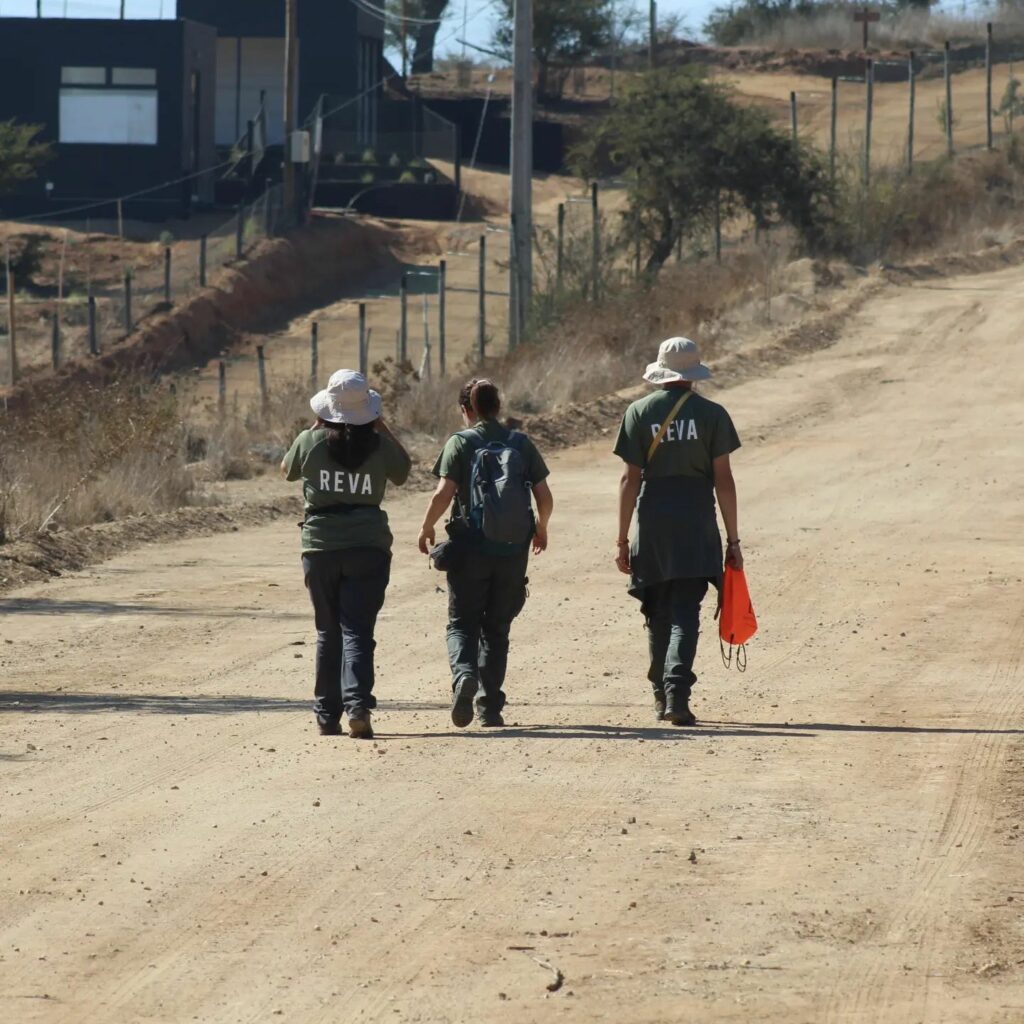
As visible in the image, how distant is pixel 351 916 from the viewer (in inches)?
224

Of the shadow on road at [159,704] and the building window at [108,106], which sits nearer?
the shadow on road at [159,704]

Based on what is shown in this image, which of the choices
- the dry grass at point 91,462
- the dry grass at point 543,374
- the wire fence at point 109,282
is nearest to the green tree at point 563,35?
the wire fence at point 109,282

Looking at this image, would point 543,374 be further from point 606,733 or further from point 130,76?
point 130,76

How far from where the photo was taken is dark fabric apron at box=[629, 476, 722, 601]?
8.70 meters

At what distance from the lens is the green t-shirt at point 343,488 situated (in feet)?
27.1

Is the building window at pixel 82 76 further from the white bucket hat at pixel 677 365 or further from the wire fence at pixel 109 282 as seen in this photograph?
the white bucket hat at pixel 677 365

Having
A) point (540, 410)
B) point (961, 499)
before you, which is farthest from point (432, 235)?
Answer: point (961, 499)

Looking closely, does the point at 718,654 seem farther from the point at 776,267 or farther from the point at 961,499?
the point at 776,267

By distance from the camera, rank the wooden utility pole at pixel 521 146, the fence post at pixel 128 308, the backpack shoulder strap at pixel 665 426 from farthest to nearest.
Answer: the fence post at pixel 128 308
the wooden utility pole at pixel 521 146
the backpack shoulder strap at pixel 665 426

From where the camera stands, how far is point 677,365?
342 inches

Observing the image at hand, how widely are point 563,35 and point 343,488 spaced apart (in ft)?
223

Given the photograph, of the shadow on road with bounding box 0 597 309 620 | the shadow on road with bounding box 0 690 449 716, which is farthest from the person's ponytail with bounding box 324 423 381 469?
the shadow on road with bounding box 0 597 309 620

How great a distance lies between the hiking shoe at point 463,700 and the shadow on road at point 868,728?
47.4 inches

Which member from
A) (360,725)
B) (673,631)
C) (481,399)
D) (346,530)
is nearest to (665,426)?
(481,399)
